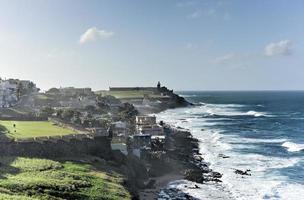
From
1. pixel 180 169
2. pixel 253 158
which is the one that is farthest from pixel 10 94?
pixel 180 169

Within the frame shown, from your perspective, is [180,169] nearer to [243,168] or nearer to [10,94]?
[243,168]

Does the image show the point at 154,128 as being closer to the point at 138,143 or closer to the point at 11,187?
the point at 138,143

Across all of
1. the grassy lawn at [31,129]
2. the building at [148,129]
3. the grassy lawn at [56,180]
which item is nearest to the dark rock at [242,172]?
the grassy lawn at [31,129]

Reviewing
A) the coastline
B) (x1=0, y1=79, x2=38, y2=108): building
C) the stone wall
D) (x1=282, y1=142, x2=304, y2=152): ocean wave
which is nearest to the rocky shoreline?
the coastline

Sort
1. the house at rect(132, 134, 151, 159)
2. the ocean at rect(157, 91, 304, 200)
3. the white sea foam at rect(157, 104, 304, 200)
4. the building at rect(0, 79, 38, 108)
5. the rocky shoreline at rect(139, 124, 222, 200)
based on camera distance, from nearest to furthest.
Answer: the rocky shoreline at rect(139, 124, 222, 200)
the white sea foam at rect(157, 104, 304, 200)
the ocean at rect(157, 91, 304, 200)
the house at rect(132, 134, 151, 159)
the building at rect(0, 79, 38, 108)

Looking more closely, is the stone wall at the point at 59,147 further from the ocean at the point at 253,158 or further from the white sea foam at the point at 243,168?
the white sea foam at the point at 243,168

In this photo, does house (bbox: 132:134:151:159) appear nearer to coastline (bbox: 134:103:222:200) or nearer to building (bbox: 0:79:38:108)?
coastline (bbox: 134:103:222:200)
